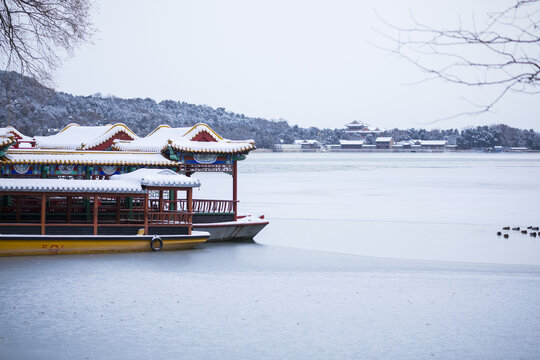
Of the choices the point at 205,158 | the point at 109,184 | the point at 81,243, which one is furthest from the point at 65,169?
the point at 205,158

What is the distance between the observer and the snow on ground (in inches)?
352

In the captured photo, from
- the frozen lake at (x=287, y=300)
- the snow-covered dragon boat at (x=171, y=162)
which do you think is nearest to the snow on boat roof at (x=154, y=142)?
the snow-covered dragon boat at (x=171, y=162)

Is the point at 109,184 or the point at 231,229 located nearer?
the point at 109,184

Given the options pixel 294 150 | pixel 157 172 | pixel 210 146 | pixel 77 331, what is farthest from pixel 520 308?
pixel 294 150

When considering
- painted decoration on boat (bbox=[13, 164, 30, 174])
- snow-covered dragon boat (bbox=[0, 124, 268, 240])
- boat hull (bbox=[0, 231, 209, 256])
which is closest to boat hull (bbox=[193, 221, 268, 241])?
snow-covered dragon boat (bbox=[0, 124, 268, 240])

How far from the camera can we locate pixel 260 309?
11.2 metres

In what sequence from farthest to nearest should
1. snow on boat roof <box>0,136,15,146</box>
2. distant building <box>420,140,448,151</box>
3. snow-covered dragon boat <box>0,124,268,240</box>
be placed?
distant building <box>420,140,448,151</box>
snow-covered dragon boat <box>0,124,268,240</box>
snow on boat roof <box>0,136,15,146</box>

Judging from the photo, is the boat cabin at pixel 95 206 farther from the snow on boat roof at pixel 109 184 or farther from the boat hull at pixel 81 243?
the boat hull at pixel 81 243

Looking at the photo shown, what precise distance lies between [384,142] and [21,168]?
145699 mm

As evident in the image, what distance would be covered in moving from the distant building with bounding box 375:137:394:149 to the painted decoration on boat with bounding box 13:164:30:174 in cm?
14414

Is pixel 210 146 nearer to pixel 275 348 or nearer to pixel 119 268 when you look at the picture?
pixel 119 268

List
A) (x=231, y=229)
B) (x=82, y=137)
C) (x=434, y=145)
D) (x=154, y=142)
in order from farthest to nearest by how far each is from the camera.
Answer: (x=434, y=145) < (x=82, y=137) < (x=154, y=142) < (x=231, y=229)

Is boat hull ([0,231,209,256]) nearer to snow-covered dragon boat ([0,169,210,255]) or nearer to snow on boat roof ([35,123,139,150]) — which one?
snow-covered dragon boat ([0,169,210,255])

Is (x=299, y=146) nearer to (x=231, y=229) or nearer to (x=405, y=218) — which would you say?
(x=405, y=218)
